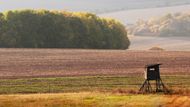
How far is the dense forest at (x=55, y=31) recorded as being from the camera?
11538 cm

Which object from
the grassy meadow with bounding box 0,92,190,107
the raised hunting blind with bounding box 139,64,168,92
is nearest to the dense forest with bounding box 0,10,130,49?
the raised hunting blind with bounding box 139,64,168,92

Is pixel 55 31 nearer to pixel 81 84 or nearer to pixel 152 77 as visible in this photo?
pixel 81 84

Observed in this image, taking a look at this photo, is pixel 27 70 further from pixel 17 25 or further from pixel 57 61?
pixel 17 25

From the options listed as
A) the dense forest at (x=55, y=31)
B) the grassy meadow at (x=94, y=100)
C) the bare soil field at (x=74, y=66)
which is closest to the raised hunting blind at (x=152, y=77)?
the grassy meadow at (x=94, y=100)

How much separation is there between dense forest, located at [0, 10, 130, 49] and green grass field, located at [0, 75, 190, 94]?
60143mm

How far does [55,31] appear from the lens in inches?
4737

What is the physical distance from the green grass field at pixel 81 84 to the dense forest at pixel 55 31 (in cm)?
6014

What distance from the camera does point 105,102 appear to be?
36.9 metres

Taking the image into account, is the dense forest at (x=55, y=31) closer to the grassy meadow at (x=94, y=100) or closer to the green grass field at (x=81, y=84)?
the green grass field at (x=81, y=84)

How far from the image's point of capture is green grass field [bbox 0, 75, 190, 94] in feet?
152

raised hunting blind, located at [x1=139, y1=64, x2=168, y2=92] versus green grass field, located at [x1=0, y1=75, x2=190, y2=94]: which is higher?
raised hunting blind, located at [x1=139, y1=64, x2=168, y2=92]

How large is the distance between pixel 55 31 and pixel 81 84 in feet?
232

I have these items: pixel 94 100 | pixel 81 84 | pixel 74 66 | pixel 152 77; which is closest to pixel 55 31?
pixel 74 66

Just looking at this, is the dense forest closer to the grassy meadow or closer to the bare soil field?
the bare soil field
